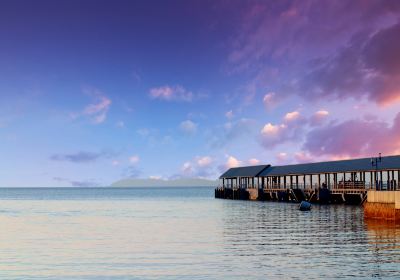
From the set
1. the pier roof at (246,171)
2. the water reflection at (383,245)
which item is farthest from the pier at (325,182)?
the water reflection at (383,245)

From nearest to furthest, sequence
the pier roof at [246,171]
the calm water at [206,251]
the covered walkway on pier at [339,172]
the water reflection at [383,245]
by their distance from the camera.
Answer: the calm water at [206,251] → the water reflection at [383,245] → the covered walkway on pier at [339,172] → the pier roof at [246,171]

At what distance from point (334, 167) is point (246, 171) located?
1328 inches

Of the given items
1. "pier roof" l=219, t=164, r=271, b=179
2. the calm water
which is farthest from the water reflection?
"pier roof" l=219, t=164, r=271, b=179

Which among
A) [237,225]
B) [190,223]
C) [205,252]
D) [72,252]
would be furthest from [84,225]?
[205,252]

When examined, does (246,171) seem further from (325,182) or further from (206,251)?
(206,251)

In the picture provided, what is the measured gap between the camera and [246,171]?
12962 centimetres

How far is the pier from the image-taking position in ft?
279

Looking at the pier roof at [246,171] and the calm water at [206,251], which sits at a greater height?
the pier roof at [246,171]

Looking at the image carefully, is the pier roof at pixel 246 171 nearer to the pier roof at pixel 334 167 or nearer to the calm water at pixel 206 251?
the pier roof at pixel 334 167

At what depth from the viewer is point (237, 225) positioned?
5791cm

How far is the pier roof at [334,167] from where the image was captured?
84562mm

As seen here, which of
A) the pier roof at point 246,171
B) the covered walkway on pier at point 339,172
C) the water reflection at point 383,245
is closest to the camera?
the water reflection at point 383,245

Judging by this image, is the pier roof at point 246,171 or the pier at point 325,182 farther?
the pier roof at point 246,171

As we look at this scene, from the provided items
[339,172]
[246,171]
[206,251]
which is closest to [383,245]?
[206,251]
